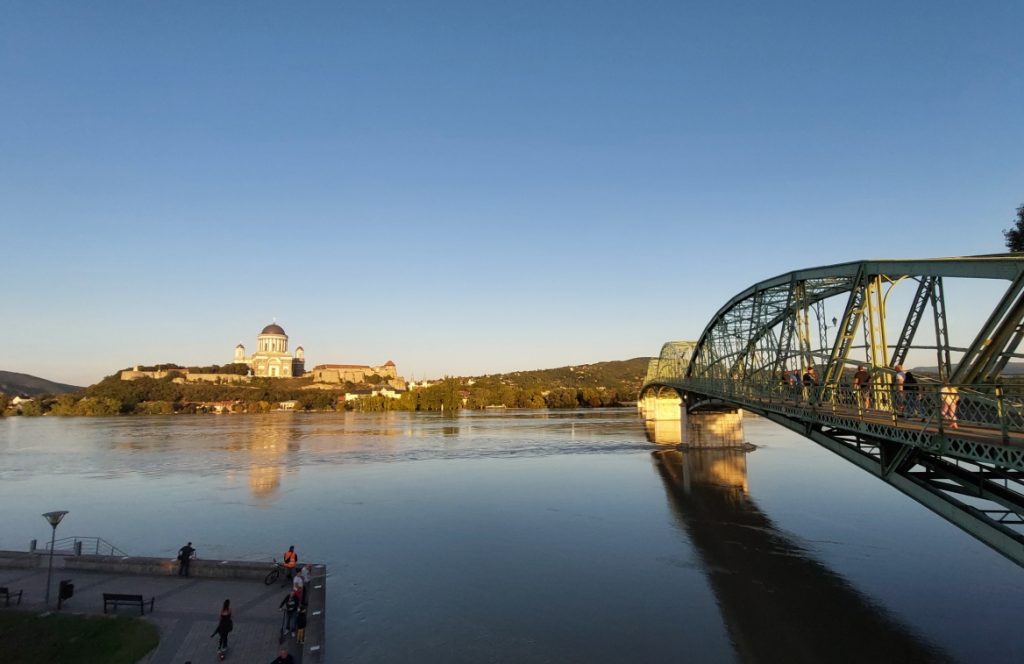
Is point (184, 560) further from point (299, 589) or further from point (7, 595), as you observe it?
point (299, 589)

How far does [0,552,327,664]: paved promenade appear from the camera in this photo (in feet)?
40.9

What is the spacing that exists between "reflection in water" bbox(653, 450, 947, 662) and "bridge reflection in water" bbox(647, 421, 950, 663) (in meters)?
0.02

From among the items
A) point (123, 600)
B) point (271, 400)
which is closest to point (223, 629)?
point (123, 600)

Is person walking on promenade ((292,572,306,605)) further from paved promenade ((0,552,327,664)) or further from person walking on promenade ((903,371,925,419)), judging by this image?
person walking on promenade ((903,371,925,419))

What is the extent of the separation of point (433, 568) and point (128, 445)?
61114mm

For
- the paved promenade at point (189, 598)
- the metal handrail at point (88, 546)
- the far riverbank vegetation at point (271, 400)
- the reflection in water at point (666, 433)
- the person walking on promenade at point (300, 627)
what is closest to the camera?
the paved promenade at point (189, 598)

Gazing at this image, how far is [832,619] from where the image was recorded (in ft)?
55.8

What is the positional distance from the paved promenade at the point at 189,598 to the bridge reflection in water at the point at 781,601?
11418 mm

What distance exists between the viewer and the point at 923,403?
1259 cm

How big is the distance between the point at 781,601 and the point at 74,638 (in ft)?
62.8

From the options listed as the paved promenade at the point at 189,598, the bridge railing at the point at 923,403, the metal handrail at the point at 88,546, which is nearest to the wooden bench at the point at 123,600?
the paved promenade at the point at 189,598

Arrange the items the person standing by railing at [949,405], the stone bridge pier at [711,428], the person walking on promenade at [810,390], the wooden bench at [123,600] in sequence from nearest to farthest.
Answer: the person standing by railing at [949,405]
the wooden bench at [123,600]
the person walking on promenade at [810,390]
the stone bridge pier at [711,428]

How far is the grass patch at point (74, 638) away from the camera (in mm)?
11922

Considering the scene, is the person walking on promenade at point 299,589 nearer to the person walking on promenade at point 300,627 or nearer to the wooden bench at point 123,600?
the person walking on promenade at point 300,627
